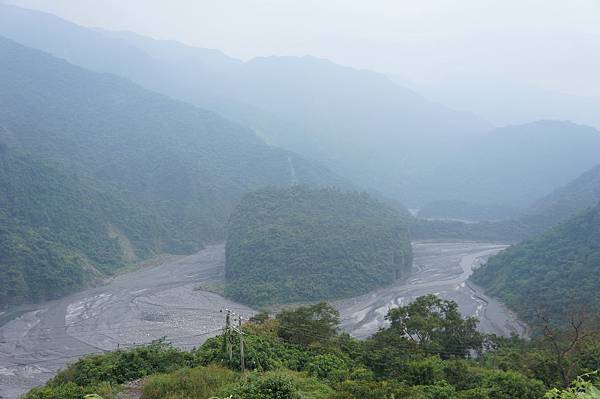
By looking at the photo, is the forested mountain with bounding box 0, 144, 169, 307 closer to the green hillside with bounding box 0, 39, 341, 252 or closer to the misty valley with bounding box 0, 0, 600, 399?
the misty valley with bounding box 0, 0, 600, 399

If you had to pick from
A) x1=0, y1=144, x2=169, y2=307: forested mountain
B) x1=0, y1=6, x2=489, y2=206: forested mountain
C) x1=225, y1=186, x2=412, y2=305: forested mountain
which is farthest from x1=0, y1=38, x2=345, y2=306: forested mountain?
x1=0, y1=6, x2=489, y2=206: forested mountain

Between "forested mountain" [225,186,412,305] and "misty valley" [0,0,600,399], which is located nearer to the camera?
"misty valley" [0,0,600,399]

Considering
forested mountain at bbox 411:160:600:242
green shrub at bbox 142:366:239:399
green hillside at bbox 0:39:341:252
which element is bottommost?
forested mountain at bbox 411:160:600:242

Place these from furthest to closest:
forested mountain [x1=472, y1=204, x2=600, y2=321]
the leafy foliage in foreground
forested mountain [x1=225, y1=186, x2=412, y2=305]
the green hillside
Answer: the green hillside
forested mountain [x1=225, y1=186, x2=412, y2=305]
forested mountain [x1=472, y1=204, x2=600, y2=321]
the leafy foliage in foreground

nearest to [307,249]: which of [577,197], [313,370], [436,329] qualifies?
[436,329]

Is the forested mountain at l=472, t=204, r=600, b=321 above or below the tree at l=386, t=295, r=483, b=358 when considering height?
below

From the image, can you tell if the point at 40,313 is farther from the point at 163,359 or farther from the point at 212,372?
the point at 212,372

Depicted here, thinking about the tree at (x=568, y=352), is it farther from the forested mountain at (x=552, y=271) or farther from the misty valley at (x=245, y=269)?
the forested mountain at (x=552, y=271)

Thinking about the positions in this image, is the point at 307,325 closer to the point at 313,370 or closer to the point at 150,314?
the point at 313,370
